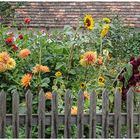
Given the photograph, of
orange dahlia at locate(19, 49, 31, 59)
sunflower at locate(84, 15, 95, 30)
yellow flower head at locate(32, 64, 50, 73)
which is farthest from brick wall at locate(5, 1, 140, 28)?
yellow flower head at locate(32, 64, 50, 73)

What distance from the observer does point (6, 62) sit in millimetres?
4762

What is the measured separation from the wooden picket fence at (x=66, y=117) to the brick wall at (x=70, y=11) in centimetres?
1156

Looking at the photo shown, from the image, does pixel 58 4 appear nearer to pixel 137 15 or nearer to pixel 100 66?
pixel 137 15

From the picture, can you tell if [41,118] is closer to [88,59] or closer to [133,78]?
[88,59]

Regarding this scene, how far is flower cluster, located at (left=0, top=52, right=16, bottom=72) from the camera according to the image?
4754mm

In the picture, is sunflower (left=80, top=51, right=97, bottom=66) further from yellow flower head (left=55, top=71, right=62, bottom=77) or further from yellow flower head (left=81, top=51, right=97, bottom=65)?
yellow flower head (left=55, top=71, right=62, bottom=77)

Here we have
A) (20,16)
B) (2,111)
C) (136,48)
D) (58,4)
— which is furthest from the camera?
(58,4)

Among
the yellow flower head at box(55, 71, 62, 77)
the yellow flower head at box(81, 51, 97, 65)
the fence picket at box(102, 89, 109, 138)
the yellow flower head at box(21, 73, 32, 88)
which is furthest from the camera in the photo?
the yellow flower head at box(81, 51, 97, 65)

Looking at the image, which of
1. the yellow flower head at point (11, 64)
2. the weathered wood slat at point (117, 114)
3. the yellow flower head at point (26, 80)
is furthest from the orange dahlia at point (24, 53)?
the weathered wood slat at point (117, 114)

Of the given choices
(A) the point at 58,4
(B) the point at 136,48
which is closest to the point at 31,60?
(B) the point at 136,48

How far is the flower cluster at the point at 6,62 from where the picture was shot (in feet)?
15.6

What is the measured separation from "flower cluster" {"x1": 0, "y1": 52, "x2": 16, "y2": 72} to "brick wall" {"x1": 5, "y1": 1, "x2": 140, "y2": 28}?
11.1 m

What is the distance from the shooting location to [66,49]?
5199 mm

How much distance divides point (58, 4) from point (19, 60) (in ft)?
41.0
